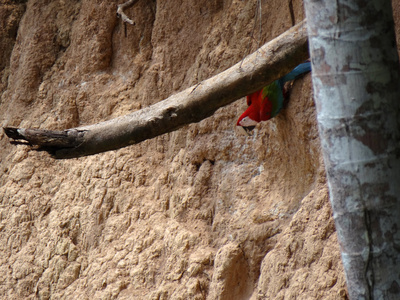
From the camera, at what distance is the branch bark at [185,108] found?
1729mm

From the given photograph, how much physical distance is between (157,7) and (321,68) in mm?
2462

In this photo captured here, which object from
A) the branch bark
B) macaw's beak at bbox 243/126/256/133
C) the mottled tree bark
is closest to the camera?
the mottled tree bark

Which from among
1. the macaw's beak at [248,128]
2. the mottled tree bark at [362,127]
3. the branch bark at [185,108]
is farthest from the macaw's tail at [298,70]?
the mottled tree bark at [362,127]

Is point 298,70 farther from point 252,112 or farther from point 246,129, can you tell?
point 246,129

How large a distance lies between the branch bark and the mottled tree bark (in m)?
0.63

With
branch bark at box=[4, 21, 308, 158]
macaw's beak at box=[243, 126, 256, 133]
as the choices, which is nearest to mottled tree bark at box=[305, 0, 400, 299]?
branch bark at box=[4, 21, 308, 158]

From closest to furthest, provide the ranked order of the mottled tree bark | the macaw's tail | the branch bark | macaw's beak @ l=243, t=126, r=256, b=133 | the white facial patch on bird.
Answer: the mottled tree bark < the branch bark < the macaw's tail < the white facial patch on bird < macaw's beak @ l=243, t=126, r=256, b=133

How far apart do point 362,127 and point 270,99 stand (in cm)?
137

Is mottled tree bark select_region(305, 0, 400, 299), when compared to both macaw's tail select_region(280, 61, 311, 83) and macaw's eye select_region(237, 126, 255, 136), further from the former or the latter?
macaw's eye select_region(237, 126, 255, 136)

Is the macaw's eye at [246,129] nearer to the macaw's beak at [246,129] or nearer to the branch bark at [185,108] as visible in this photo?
the macaw's beak at [246,129]

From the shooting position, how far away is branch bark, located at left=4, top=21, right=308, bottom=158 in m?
1.73

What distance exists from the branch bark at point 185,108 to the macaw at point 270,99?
0.57m

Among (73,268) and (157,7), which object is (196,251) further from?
(157,7)

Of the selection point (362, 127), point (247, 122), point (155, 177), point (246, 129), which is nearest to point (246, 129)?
point (246, 129)
